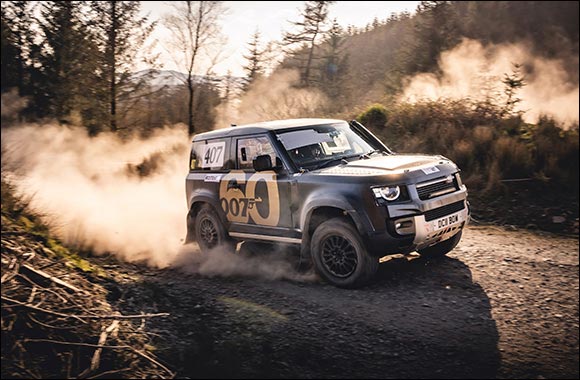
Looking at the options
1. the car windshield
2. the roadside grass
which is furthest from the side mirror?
the roadside grass

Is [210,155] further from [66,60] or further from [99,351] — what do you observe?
[66,60]

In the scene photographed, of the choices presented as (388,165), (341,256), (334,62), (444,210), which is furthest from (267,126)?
(334,62)

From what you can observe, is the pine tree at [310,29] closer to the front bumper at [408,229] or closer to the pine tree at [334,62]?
the pine tree at [334,62]

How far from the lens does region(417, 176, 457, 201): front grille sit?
18.1 ft

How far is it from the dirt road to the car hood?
1.45 metres

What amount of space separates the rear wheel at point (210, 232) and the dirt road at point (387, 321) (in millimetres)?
771

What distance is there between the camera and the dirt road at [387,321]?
3.93 metres

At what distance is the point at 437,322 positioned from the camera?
4.75 metres

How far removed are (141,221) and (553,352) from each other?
8.38 meters

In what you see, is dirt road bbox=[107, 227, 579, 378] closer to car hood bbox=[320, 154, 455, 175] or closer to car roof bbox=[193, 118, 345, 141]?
car hood bbox=[320, 154, 455, 175]

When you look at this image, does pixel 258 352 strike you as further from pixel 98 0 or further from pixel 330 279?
pixel 98 0

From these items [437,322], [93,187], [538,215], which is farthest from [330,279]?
[93,187]

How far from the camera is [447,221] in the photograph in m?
5.74

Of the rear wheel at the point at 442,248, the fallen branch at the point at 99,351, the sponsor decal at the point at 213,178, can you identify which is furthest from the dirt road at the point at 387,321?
the sponsor decal at the point at 213,178
